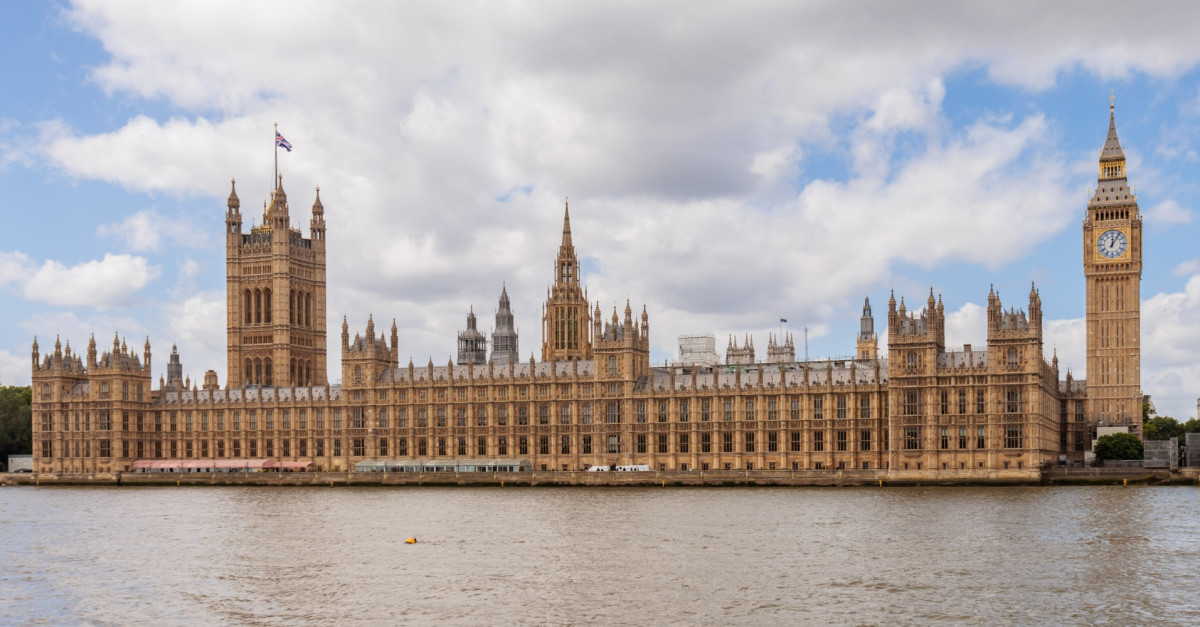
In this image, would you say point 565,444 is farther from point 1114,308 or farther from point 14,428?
point 14,428

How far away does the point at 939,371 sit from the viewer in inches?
5384

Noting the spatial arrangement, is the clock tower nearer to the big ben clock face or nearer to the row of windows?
the big ben clock face

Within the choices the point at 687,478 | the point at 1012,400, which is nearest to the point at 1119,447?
the point at 1012,400

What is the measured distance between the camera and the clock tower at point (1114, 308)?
516 feet

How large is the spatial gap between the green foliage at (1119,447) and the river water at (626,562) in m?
25.8

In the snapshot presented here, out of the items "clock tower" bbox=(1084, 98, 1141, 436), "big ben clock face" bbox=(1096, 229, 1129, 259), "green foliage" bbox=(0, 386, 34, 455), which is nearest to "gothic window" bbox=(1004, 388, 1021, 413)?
"clock tower" bbox=(1084, 98, 1141, 436)

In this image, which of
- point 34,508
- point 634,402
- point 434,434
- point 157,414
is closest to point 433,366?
point 434,434

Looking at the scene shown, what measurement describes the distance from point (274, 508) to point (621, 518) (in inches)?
1347

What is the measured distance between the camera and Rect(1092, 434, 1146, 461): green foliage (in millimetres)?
139875

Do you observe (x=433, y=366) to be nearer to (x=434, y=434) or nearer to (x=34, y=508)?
(x=434, y=434)

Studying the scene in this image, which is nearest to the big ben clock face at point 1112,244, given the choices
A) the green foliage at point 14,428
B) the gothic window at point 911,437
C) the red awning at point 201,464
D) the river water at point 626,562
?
the gothic window at point 911,437

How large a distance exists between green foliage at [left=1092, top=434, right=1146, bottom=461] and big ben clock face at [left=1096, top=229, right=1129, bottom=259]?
2648 centimetres

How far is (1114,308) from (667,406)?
54382 millimetres

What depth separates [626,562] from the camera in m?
72.2
